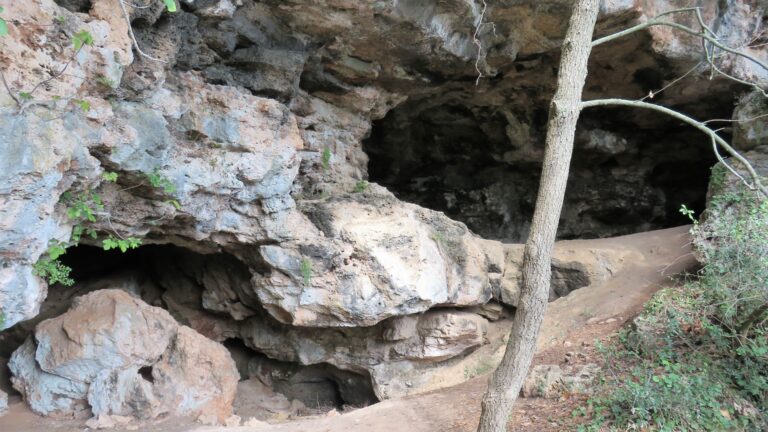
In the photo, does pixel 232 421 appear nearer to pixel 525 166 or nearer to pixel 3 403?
pixel 3 403

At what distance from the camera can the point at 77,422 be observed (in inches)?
237

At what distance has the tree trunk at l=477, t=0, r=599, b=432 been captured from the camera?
417 centimetres

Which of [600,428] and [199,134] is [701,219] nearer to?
[600,428]

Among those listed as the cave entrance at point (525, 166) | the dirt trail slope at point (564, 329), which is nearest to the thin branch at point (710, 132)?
the dirt trail slope at point (564, 329)

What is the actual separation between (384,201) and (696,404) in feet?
15.1

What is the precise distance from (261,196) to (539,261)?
4.02m

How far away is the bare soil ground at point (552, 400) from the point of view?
18.5 ft

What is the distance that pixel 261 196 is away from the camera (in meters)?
6.97

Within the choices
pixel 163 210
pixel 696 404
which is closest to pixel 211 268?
pixel 163 210

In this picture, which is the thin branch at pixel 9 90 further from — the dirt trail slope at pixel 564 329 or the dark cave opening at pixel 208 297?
the dark cave opening at pixel 208 297

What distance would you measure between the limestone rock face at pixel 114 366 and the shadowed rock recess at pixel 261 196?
24 mm

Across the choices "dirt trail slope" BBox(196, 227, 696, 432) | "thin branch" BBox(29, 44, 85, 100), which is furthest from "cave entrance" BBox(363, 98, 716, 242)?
"thin branch" BBox(29, 44, 85, 100)

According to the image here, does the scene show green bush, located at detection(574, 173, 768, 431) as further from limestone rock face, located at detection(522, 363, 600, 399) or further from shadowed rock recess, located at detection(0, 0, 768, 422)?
shadowed rock recess, located at detection(0, 0, 768, 422)

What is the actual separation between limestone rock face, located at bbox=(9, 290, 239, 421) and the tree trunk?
405 cm
